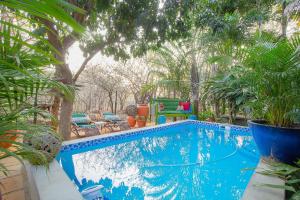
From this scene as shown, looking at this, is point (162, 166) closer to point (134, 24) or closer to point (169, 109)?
point (134, 24)

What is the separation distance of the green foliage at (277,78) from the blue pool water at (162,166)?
1.19m

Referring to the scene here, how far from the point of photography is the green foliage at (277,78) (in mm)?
2156

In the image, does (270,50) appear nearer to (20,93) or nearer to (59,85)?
(59,85)

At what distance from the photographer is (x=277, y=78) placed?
2.25 metres

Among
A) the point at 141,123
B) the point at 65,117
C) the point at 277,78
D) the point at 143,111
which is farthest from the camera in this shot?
the point at 143,111

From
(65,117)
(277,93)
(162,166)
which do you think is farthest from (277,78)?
(65,117)

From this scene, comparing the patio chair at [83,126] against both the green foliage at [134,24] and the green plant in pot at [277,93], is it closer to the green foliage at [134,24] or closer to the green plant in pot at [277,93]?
the green foliage at [134,24]

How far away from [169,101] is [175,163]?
173 inches

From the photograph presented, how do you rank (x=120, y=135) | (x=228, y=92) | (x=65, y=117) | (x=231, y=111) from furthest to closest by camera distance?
(x=231, y=111) → (x=228, y=92) → (x=120, y=135) → (x=65, y=117)

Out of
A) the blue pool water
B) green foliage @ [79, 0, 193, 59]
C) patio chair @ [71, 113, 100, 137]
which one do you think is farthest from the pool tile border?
green foliage @ [79, 0, 193, 59]

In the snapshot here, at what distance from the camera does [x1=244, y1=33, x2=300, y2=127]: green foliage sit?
84.9 inches

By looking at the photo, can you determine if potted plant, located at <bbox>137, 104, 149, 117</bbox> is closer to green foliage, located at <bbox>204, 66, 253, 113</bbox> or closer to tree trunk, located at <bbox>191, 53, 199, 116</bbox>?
tree trunk, located at <bbox>191, 53, 199, 116</bbox>

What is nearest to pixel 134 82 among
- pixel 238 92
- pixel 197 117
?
pixel 197 117

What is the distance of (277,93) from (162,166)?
2145mm
